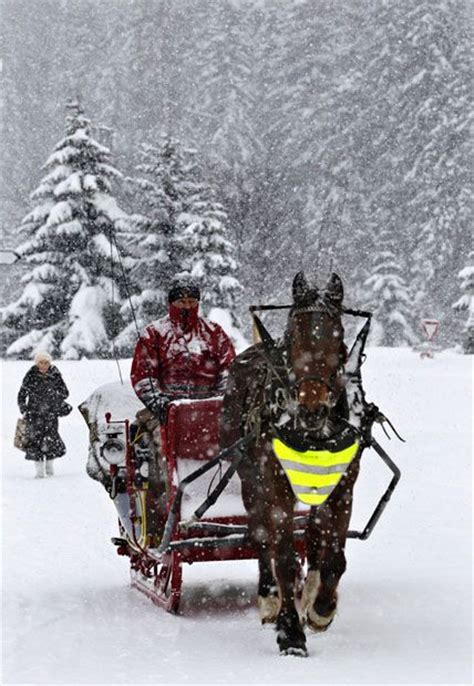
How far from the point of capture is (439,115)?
42594 mm

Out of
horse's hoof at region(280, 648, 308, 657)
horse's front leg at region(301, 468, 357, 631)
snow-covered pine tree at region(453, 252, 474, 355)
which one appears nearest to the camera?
horse's hoof at region(280, 648, 308, 657)

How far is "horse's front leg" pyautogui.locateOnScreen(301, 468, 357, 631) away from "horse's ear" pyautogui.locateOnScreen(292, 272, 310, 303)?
95 centimetres

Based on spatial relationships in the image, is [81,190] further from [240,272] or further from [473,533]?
[473,533]

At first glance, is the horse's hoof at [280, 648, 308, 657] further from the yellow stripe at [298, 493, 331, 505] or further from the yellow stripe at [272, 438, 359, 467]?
the yellow stripe at [272, 438, 359, 467]

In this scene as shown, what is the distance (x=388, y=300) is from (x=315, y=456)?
34853mm

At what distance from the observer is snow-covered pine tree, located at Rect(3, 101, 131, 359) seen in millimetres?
31688

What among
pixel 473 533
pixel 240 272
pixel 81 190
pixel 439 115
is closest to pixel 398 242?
pixel 439 115

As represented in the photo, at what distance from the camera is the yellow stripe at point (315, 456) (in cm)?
502

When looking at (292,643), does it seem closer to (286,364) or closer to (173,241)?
(286,364)

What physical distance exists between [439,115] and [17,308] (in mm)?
18621

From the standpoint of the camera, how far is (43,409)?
50.9 feet

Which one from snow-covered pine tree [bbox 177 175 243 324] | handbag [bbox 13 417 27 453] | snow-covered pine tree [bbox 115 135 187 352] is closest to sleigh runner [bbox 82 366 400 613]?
handbag [bbox 13 417 27 453]

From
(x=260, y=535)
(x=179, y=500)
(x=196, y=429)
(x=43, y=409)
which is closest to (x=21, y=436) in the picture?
(x=43, y=409)

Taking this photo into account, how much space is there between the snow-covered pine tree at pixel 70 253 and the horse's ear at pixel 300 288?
85.9 ft
